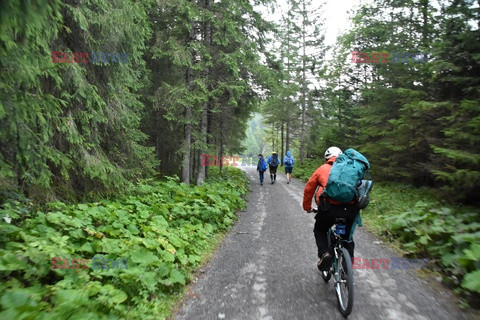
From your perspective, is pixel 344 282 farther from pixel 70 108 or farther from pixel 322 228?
pixel 70 108

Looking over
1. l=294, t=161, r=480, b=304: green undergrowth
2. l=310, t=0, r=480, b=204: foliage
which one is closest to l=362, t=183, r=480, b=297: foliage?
l=294, t=161, r=480, b=304: green undergrowth

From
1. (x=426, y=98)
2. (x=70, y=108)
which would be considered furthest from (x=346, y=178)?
(x=426, y=98)

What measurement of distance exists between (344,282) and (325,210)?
950 millimetres

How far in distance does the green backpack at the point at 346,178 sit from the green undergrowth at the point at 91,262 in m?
2.61

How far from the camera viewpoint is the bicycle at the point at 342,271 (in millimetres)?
3197

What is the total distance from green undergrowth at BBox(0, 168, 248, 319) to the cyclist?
220 centimetres

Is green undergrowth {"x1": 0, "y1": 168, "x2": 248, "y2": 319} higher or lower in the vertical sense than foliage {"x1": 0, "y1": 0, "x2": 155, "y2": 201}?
lower

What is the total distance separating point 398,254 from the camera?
5.45 m

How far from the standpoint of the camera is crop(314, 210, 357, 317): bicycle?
3197 millimetres

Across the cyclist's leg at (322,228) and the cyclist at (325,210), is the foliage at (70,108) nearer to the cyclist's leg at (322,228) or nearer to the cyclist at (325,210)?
the cyclist at (325,210)

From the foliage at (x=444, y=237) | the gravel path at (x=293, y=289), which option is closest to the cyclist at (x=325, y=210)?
the gravel path at (x=293, y=289)

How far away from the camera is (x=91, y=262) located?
341 centimetres

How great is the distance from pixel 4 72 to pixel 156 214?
3.94 meters

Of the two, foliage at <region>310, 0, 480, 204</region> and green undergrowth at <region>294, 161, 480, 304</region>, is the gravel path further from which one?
foliage at <region>310, 0, 480, 204</region>
